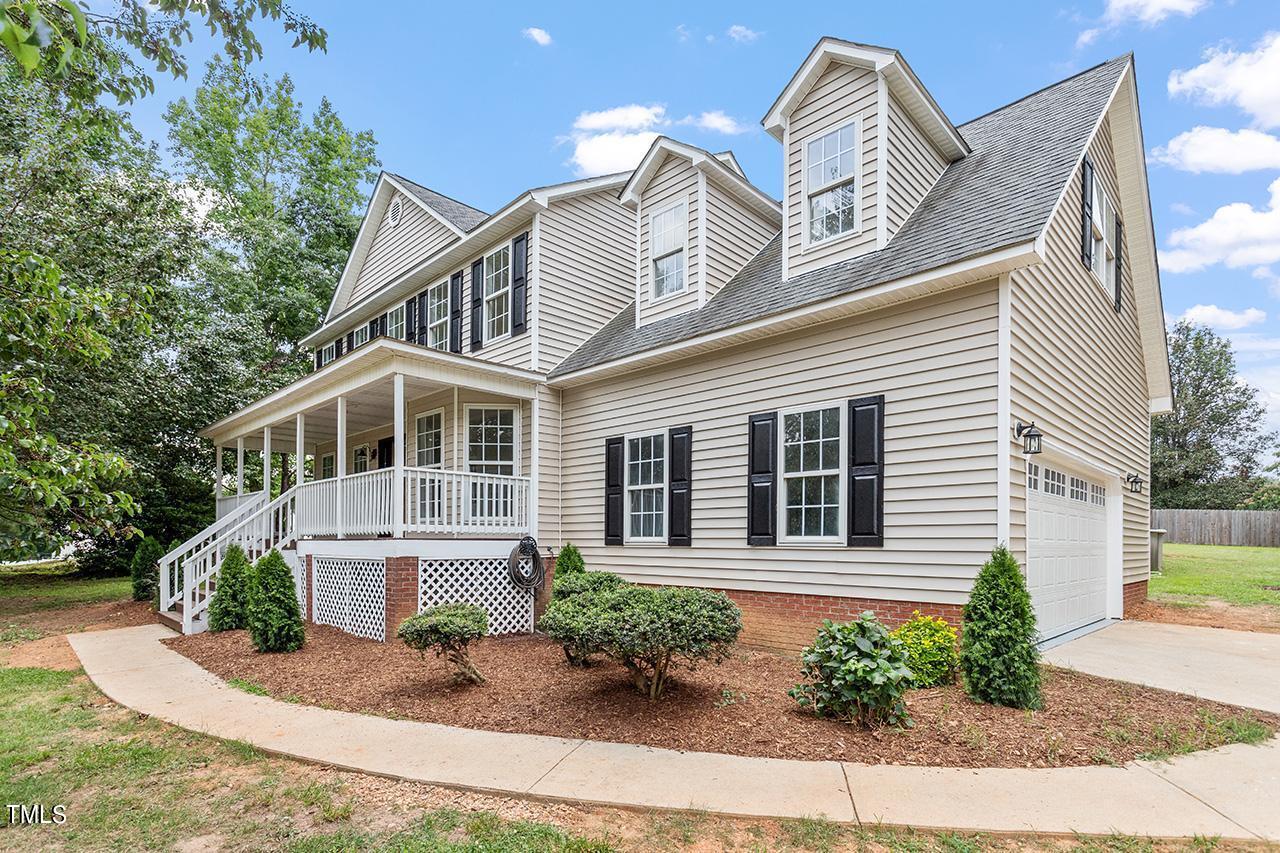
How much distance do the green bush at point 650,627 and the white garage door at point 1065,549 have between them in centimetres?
363

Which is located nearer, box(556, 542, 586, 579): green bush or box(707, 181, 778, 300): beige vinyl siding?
box(556, 542, 586, 579): green bush

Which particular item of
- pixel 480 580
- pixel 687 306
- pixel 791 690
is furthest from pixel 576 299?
pixel 791 690

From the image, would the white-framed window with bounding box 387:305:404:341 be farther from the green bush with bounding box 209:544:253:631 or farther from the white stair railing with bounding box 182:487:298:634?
the green bush with bounding box 209:544:253:631

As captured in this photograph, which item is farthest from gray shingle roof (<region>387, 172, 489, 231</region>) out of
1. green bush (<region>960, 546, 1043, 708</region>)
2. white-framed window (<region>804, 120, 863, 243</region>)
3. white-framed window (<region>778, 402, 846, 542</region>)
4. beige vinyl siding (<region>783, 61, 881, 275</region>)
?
green bush (<region>960, 546, 1043, 708</region>)

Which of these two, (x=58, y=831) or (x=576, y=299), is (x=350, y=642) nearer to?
(x=58, y=831)

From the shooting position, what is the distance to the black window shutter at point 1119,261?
10469 mm

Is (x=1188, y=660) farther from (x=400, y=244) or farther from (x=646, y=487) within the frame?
(x=400, y=244)

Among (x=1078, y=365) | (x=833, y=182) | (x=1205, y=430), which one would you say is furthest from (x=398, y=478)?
(x=1205, y=430)

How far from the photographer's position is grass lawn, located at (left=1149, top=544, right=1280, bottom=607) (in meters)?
13.3

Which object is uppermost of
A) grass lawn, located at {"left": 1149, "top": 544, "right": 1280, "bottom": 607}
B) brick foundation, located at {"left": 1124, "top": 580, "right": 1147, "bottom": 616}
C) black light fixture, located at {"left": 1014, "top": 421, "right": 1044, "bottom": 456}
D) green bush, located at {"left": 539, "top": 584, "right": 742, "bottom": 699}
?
black light fixture, located at {"left": 1014, "top": 421, "right": 1044, "bottom": 456}

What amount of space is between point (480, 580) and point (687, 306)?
5.08m

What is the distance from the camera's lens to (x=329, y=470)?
17.7 m

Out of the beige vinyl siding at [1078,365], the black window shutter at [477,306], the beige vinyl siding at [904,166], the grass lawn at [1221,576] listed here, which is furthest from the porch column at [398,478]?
the grass lawn at [1221,576]

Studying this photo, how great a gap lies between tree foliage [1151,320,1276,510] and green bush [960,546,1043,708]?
34.8m
